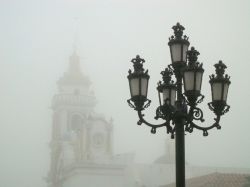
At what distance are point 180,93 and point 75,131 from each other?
4405 cm

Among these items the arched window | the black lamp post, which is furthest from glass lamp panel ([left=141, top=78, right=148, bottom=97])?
the arched window

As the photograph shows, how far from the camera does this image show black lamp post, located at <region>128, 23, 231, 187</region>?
26.3ft

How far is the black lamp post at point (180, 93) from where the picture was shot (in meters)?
8.03

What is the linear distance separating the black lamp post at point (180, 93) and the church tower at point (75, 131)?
3557 centimetres

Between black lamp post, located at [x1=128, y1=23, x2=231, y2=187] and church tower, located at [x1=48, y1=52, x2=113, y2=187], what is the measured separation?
35.6 meters

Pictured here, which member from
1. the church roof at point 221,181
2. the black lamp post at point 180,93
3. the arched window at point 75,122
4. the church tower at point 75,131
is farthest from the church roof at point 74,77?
the black lamp post at point 180,93

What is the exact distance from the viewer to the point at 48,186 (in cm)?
5322

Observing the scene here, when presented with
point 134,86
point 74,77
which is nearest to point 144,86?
point 134,86

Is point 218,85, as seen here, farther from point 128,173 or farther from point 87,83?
point 87,83

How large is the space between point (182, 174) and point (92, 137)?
41.3 meters

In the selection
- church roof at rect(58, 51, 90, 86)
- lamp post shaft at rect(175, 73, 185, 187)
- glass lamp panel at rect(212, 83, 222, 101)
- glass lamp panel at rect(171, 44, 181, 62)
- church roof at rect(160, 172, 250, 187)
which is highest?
church roof at rect(58, 51, 90, 86)

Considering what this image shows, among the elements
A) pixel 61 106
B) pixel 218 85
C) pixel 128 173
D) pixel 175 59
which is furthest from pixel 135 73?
pixel 61 106

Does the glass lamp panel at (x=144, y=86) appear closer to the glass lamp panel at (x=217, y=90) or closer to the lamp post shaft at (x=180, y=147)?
the lamp post shaft at (x=180, y=147)

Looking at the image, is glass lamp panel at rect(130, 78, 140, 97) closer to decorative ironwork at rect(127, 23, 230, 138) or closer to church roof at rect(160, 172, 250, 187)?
decorative ironwork at rect(127, 23, 230, 138)
